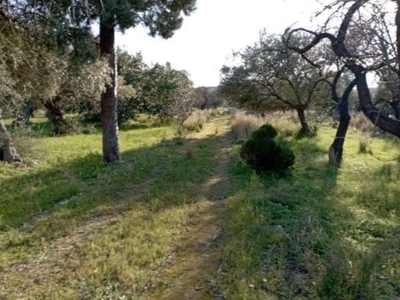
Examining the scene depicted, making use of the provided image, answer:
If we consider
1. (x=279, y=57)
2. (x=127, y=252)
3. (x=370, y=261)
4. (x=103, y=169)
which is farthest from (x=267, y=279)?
(x=279, y=57)

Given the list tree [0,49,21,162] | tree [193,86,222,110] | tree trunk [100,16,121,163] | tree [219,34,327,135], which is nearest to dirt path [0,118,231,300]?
tree [0,49,21,162]

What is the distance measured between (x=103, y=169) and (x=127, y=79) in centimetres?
1903

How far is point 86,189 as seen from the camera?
7.82 meters

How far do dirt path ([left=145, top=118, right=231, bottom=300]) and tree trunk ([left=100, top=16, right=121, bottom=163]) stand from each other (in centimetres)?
522

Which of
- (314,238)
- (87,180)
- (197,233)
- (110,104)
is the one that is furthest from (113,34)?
(314,238)

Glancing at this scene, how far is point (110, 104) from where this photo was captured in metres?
10.7

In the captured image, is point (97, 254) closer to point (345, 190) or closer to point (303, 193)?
point (303, 193)

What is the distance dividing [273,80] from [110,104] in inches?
456

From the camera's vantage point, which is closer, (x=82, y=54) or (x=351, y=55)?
(x=351, y=55)

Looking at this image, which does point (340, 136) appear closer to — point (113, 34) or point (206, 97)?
point (113, 34)

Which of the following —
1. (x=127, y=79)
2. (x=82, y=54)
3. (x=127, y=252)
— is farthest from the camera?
(x=127, y=79)

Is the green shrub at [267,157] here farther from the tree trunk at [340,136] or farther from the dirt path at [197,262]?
the tree trunk at [340,136]

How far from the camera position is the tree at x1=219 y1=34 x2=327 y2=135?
18.4 meters

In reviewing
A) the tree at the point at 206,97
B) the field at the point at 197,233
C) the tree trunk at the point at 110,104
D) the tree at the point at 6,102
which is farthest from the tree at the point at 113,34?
the tree at the point at 206,97
